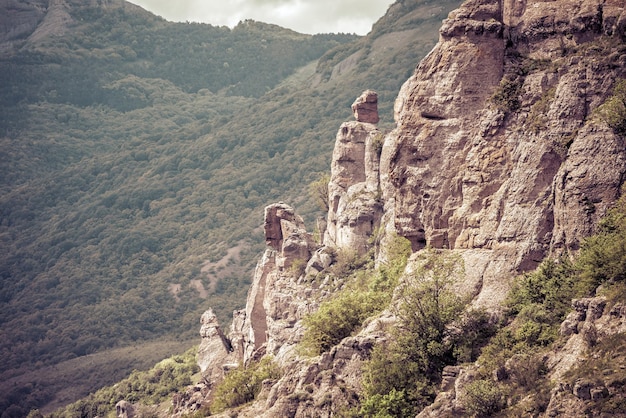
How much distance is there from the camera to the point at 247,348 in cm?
8412

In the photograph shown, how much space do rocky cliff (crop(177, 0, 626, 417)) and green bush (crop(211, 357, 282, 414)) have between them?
6493mm

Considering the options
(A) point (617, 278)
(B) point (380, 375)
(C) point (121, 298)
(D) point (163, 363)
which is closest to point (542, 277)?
(A) point (617, 278)

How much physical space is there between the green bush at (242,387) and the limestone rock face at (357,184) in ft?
58.6

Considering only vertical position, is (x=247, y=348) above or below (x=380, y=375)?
below

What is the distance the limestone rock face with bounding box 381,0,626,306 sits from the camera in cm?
4634

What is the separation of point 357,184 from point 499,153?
35.4 meters

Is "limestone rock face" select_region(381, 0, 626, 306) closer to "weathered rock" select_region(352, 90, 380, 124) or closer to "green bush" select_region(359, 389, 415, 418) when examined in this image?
"green bush" select_region(359, 389, 415, 418)

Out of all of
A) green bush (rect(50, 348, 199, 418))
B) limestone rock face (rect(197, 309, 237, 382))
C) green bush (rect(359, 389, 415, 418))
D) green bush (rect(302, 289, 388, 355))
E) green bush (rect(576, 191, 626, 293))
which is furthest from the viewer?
green bush (rect(50, 348, 199, 418))

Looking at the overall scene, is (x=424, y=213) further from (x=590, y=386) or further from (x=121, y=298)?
(x=121, y=298)

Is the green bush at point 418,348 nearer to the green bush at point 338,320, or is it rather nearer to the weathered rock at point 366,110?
the green bush at point 338,320

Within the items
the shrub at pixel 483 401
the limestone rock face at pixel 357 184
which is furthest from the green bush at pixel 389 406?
the limestone rock face at pixel 357 184

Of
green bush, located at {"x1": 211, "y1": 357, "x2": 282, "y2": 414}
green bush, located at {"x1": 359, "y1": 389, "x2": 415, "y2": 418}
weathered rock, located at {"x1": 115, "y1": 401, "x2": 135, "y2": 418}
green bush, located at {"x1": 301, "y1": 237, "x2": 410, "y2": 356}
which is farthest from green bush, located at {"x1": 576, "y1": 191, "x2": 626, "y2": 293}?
weathered rock, located at {"x1": 115, "y1": 401, "x2": 135, "y2": 418}

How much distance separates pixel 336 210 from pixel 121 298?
11146 centimetres

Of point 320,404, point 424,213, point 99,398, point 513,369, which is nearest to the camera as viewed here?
point 513,369
